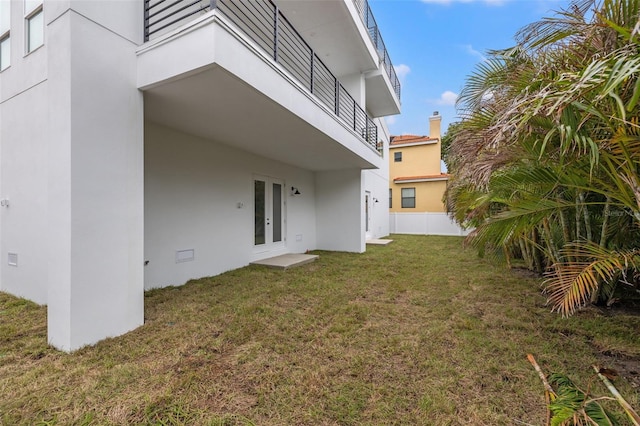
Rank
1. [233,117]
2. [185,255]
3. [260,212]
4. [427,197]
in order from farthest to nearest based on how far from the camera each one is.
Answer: [427,197], [260,212], [185,255], [233,117]

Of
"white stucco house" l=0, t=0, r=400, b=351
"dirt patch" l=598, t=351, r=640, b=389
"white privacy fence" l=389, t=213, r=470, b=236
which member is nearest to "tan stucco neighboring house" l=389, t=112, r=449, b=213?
"white privacy fence" l=389, t=213, r=470, b=236

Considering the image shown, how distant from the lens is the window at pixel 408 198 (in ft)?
61.1

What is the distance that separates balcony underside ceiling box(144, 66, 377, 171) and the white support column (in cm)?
61

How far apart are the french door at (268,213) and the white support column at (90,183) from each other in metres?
4.49

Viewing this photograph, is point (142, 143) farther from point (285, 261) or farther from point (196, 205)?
point (285, 261)

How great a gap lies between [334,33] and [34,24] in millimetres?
6376

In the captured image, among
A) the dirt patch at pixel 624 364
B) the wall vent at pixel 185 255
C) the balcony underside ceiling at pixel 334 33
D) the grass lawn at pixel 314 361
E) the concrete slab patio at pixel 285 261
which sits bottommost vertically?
the dirt patch at pixel 624 364

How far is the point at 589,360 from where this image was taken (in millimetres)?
2939

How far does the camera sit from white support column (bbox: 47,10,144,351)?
2.98 m

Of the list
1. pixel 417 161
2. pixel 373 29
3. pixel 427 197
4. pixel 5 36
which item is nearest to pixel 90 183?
pixel 5 36

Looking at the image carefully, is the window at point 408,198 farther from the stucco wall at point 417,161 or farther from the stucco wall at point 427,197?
the stucco wall at point 417,161

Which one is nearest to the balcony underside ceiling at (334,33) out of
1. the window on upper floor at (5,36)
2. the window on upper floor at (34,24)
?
the window on upper floor at (34,24)

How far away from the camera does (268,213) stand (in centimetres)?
850

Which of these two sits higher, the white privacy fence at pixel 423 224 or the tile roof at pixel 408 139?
the tile roof at pixel 408 139
